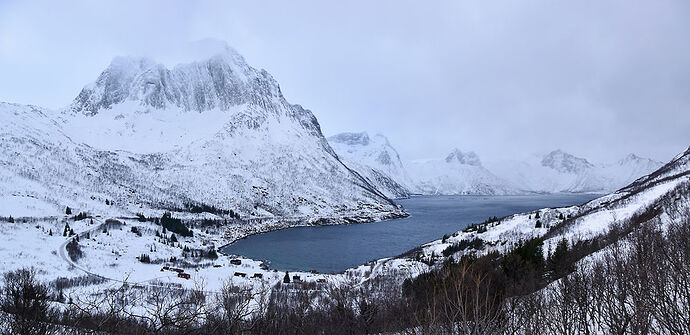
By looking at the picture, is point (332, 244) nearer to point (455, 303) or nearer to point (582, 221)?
point (582, 221)

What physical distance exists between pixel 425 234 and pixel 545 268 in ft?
396

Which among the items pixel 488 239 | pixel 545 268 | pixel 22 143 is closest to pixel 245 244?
pixel 488 239

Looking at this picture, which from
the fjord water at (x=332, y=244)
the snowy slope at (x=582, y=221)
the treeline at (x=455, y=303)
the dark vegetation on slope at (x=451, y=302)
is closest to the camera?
the treeline at (x=455, y=303)

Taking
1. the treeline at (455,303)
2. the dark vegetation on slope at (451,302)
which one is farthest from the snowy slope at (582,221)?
the treeline at (455,303)

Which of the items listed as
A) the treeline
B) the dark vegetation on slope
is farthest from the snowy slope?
the treeline

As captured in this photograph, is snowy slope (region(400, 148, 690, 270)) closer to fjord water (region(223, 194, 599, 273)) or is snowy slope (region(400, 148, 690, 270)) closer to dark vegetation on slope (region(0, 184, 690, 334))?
dark vegetation on slope (region(0, 184, 690, 334))

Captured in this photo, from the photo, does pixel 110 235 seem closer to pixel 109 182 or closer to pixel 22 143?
pixel 109 182

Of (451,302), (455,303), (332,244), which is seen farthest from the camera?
(332,244)

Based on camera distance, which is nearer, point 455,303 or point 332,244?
point 455,303

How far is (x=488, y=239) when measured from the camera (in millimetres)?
89500

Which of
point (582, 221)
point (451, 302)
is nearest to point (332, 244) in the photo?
point (582, 221)

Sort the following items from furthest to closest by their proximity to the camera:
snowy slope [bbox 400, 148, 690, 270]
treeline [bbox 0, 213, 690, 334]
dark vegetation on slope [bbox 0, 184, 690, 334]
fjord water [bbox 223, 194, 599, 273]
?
fjord water [bbox 223, 194, 599, 273] → snowy slope [bbox 400, 148, 690, 270] → dark vegetation on slope [bbox 0, 184, 690, 334] → treeline [bbox 0, 213, 690, 334]

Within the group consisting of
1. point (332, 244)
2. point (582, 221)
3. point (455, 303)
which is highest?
point (455, 303)

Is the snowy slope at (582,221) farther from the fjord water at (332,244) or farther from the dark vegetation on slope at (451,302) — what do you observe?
the fjord water at (332,244)
